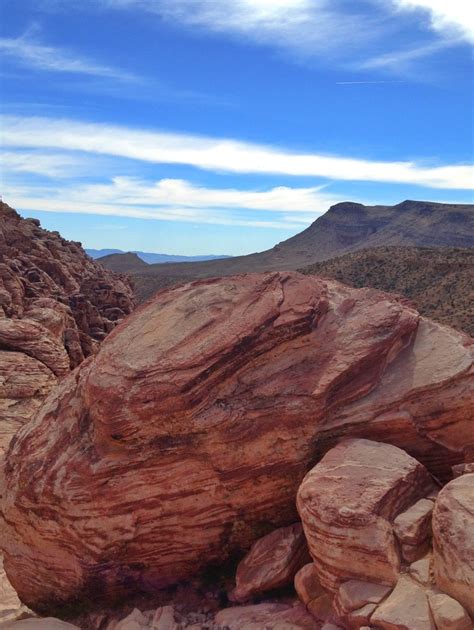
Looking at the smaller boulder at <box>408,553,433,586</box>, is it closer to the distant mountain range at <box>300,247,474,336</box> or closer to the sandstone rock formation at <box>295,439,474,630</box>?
the sandstone rock formation at <box>295,439,474,630</box>

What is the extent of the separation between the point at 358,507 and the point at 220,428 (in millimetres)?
2662

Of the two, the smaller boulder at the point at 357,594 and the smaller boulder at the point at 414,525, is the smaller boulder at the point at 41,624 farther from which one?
the smaller boulder at the point at 414,525

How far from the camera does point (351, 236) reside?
160000 millimetres

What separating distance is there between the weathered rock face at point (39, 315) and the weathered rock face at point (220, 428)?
5896mm

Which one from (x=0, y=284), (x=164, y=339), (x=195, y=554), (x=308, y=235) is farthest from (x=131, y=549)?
(x=308, y=235)

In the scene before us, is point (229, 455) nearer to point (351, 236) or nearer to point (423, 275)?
point (423, 275)

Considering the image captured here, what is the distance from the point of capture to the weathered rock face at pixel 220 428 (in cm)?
973

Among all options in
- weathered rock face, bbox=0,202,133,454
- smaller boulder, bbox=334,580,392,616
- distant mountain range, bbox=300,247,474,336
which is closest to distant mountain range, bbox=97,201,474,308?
distant mountain range, bbox=300,247,474,336

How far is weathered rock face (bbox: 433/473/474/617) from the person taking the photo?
690cm

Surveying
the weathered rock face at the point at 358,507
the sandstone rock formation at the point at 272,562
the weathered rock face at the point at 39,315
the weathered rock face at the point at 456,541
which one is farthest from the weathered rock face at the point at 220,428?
the weathered rock face at the point at 39,315

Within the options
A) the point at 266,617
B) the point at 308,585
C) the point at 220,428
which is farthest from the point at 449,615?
the point at 220,428

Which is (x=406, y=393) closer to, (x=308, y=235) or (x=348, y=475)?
(x=348, y=475)

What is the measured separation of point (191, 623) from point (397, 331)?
19.1ft

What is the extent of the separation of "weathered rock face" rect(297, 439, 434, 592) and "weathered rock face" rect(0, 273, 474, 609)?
949mm
